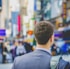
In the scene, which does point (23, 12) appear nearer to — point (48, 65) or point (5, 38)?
point (5, 38)

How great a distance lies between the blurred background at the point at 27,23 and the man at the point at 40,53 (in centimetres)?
291

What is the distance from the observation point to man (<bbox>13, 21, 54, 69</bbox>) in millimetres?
1842

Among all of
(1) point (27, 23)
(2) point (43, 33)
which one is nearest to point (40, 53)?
(2) point (43, 33)

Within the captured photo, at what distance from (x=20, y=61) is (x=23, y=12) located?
3042 mm

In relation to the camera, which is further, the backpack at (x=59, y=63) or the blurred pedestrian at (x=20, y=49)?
the blurred pedestrian at (x=20, y=49)

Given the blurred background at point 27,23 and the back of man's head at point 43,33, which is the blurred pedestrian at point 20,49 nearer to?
the blurred background at point 27,23

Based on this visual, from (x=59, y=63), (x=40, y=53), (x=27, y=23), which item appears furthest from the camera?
(x=27, y=23)

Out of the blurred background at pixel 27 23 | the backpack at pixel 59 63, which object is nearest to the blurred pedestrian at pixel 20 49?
the blurred background at pixel 27 23

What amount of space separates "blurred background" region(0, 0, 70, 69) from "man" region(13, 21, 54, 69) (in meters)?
2.91

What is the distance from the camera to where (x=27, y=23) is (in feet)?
15.9

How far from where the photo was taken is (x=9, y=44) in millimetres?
4871

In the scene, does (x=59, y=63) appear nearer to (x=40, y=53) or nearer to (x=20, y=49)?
(x=40, y=53)

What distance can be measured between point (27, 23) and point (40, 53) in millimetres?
2994

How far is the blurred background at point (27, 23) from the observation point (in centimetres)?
482
